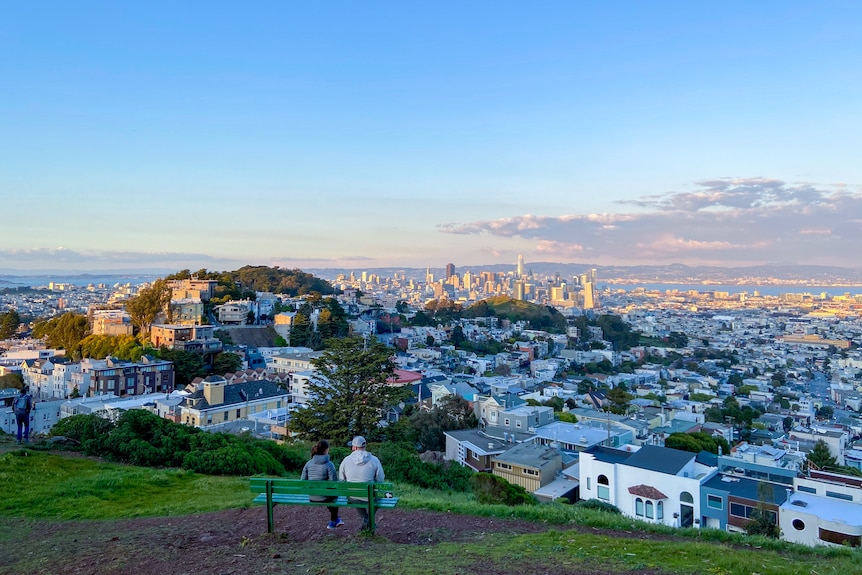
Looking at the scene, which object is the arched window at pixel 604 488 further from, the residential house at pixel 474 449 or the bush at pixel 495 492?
the bush at pixel 495 492

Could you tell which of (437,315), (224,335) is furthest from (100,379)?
(437,315)

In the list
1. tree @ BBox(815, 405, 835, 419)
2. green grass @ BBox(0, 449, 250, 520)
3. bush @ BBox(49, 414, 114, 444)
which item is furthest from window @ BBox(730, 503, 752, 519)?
tree @ BBox(815, 405, 835, 419)

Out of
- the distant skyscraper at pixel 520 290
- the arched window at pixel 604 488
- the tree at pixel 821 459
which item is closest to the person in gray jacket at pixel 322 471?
the arched window at pixel 604 488

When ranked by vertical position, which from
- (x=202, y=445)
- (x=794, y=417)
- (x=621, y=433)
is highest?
(x=202, y=445)

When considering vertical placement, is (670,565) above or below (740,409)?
above

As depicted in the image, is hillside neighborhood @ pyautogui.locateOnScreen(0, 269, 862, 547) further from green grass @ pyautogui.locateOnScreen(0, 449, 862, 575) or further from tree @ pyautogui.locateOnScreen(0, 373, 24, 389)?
green grass @ pyautogui.locateOnScreen(0, 449, 862, 575)

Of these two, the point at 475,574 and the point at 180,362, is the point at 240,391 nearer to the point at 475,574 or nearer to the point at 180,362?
the point at 180,362

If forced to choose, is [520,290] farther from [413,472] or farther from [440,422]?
[413,472]
